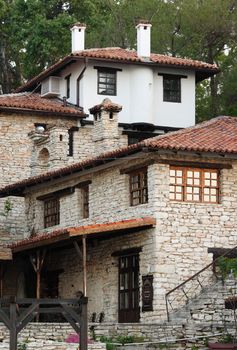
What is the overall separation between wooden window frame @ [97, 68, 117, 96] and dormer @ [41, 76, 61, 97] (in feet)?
7.30

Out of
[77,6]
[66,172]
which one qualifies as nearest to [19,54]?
[77,6]

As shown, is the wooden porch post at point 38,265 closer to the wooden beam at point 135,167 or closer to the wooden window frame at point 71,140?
the wooden beam at point 135,167

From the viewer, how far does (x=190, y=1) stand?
54000mm

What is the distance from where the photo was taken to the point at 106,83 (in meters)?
46.6

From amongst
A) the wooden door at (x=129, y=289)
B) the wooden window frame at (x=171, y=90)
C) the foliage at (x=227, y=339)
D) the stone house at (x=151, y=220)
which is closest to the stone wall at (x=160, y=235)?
the stone house at (x=151, y=220)

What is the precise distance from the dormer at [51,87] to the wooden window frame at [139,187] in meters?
12.3

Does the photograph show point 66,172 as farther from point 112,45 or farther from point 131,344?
point 112,45

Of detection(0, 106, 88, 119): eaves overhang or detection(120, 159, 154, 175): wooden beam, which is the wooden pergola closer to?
detection(120, 159, 154, 175): wooden beam

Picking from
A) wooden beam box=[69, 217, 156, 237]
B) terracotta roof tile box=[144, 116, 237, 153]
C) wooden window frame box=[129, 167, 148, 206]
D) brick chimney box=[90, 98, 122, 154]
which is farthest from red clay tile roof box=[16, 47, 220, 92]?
wooden beam box=[69, 217, 156, 237]

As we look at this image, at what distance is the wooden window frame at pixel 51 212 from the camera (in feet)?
133

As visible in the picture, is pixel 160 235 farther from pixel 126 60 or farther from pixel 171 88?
pixel 171 88

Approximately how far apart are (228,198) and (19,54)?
2664 cm

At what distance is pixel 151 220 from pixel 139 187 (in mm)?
1732

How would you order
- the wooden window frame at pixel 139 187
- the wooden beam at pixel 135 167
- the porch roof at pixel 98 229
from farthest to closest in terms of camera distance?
the wooden window frame at pixel 139 187 → the wooden beam at pixel 135 167 → the porch roof at pixel 98 229
